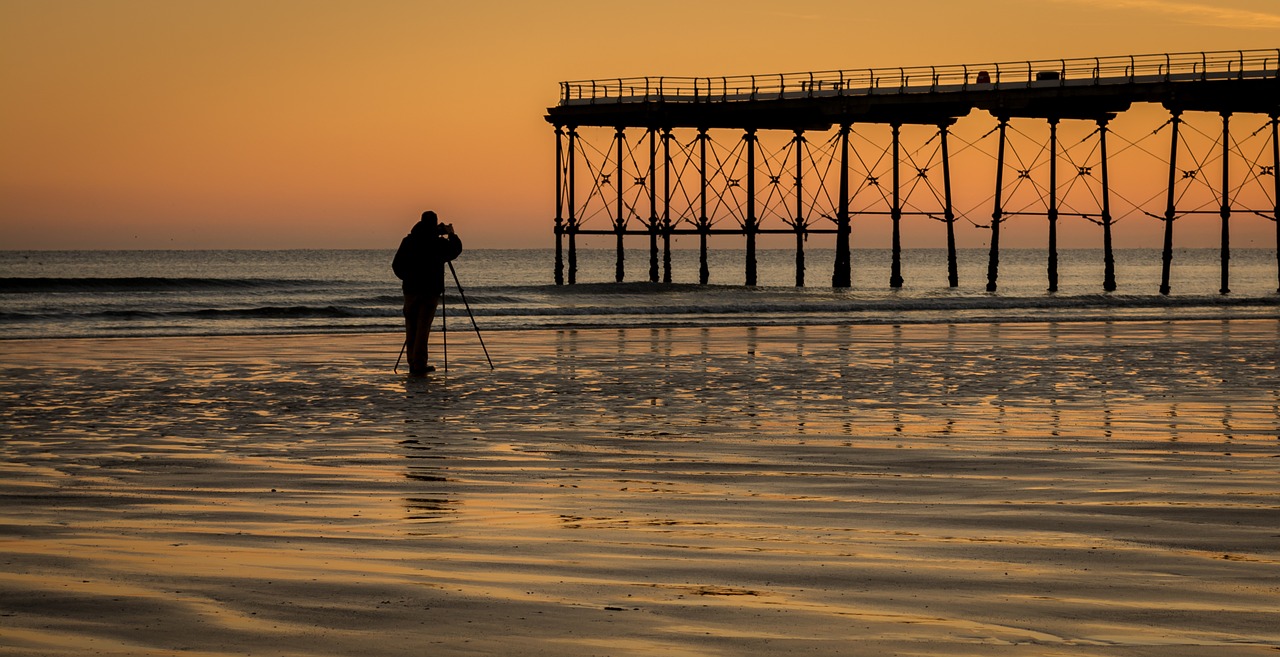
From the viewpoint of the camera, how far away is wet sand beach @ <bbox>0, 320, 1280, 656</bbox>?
4641 mm

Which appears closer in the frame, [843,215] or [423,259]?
[423,259]


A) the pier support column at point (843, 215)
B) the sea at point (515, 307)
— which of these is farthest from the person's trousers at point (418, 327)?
the pier support column at point (843, 215)

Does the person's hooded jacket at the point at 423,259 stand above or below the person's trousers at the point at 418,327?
above

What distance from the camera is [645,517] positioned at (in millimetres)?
6621

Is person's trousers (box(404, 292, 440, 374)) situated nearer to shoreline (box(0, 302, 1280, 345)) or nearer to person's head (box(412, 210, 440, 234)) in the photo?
person's head (box(412, 210, 440, 234))

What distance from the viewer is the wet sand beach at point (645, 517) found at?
464 centimetres

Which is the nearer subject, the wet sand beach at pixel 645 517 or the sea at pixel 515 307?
the wet sand beach at pixel 645 517

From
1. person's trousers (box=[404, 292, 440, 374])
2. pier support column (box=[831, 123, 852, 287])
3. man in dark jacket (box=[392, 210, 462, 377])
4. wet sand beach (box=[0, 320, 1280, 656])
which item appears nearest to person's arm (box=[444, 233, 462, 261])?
man in dark jacket (box=[392, 210, 462, 377])

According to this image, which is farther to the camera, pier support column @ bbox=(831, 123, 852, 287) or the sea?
pier support column @ bbox=(831, 123, 852, 287)

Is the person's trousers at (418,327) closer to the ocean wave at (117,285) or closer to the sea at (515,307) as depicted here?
the sea at (515,307)

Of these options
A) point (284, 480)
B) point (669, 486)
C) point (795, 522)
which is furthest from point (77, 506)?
point (795, 522)

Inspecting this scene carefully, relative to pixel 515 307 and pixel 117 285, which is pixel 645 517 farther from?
pixel 117 285

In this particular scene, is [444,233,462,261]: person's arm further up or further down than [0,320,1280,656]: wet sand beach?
further up

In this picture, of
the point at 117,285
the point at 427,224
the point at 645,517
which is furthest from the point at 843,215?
the point at 645,517
